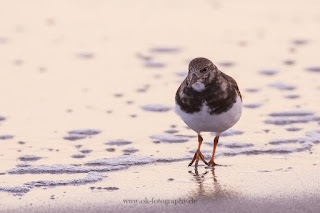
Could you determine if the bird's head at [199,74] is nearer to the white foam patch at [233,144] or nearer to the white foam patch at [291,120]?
the white foam patch at [233,144]

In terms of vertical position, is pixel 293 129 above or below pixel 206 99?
below

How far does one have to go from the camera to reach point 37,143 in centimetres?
669

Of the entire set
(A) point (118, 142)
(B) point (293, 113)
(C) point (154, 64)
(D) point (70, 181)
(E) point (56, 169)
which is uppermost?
(C) point (154, 64)

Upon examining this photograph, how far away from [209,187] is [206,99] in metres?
0.79

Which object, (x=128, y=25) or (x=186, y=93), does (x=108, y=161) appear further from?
(x=128, y=25)

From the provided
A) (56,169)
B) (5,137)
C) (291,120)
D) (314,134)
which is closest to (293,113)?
(291,120)

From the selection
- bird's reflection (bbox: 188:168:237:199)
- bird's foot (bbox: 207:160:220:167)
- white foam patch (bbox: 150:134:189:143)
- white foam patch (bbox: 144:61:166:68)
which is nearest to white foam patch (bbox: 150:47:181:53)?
white foam patch (bbox: 144:61:166:68)

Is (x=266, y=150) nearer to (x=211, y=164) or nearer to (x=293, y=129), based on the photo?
(x=211, y=164)

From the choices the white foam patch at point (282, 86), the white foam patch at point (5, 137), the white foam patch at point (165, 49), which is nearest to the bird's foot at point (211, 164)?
the white foam patch at point (5, 137)

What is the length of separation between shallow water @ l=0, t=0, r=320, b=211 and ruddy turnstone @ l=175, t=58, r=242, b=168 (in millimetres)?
431

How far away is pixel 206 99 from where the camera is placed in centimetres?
593

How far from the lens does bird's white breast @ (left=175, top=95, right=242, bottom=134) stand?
234 inches

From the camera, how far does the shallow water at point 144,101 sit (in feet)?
18.5

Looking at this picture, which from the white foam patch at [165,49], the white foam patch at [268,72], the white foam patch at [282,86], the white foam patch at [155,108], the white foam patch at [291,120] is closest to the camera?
the white foam patch at [291,120]
